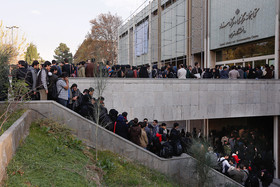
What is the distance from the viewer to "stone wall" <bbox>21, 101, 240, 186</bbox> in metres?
7.38

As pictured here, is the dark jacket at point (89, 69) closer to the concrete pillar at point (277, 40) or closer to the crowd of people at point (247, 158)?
the crowd of people at point (247, 158)

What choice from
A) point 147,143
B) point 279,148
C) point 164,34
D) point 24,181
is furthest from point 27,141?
point 164,34

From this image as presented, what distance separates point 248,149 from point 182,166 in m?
4.86

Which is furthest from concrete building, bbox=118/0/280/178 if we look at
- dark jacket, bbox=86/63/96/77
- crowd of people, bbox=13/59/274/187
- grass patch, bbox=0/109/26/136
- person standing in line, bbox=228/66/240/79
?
grass patch, bbox=0/109/26/136

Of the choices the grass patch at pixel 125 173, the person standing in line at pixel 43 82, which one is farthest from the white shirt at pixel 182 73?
the person standing in line at pixel 43 82

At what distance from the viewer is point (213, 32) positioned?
20203 millimetres

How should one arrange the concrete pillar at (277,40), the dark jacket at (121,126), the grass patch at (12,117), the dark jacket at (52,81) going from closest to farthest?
the grass patch at (12,117)
the dark jacket at (52,81)
the dark jacket at (121,126)
the concrete pillar at (277,40)

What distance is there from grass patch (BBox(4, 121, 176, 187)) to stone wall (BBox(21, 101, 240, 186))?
0.32 metres

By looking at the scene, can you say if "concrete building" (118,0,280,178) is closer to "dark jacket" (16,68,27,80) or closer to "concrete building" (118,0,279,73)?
"concrete building" (118,0,279,73)

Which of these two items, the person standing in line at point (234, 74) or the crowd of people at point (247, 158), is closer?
the crowd of people at point (247, 158)

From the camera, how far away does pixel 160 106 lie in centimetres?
1261

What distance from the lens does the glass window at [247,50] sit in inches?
625

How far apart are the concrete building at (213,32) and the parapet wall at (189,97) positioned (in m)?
2.61

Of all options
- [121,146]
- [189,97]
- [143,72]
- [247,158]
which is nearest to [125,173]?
[121,146]
